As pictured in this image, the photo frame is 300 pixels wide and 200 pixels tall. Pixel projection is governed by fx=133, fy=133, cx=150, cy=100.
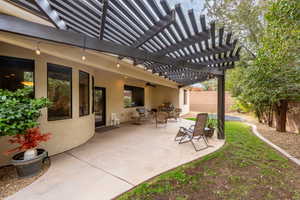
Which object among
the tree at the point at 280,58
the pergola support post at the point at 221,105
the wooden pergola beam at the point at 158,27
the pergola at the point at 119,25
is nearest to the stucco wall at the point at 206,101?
the tree at the point at 280,58

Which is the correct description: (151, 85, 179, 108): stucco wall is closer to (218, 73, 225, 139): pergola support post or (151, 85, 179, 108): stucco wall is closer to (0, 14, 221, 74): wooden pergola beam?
(218, 73, 225, 139): pergola support post

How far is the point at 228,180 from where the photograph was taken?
8.63ft

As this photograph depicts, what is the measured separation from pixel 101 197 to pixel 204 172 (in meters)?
2.12

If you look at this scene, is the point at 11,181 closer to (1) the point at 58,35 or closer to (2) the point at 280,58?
(1) the point at 58,35

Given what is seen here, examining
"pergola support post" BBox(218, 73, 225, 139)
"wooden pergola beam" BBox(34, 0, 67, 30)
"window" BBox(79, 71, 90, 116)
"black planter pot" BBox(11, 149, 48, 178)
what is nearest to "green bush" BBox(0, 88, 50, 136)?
"black planter pot" BBox(11, 149, 48, 178)

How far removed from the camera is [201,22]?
2.49 meters

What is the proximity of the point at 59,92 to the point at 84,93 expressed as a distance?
95 centimetres

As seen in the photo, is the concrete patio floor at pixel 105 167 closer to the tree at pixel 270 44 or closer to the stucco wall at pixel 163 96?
the tree at pixel 270 44

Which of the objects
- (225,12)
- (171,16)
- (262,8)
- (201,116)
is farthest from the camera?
(225,12)

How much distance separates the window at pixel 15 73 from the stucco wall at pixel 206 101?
49.9 feet

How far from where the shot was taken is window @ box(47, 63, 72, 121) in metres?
3.66

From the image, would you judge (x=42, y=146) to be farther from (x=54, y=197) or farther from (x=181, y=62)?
(x=181, y=62)

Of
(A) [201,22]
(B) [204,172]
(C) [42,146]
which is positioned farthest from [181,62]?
(C) [42,146]

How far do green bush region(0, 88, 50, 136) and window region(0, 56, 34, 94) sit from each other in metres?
0.93
